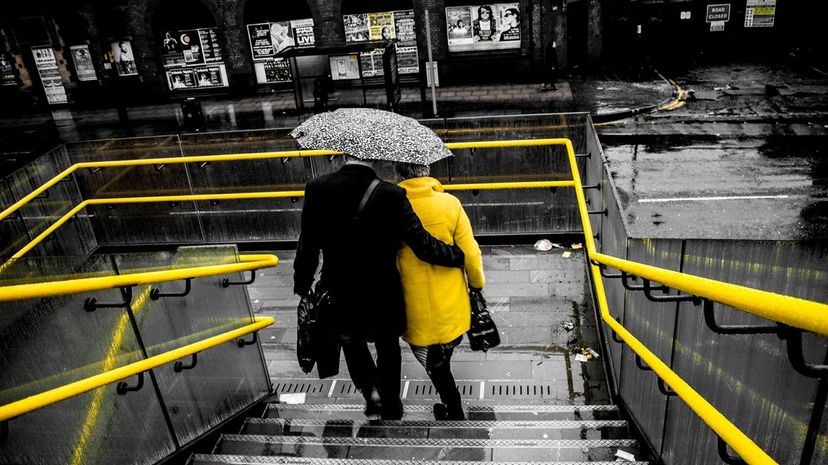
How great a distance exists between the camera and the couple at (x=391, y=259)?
357cm

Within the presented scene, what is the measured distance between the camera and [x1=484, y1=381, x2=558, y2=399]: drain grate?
5203mm

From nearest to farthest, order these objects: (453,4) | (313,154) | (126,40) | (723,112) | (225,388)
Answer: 1. (225,388)
2. (313,154)
3. (723,112)
4. (453,4)
5. (126,40)

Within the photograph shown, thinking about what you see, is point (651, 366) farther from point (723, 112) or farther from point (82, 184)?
point (723, 112)

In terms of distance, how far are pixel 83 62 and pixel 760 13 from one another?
2292cm

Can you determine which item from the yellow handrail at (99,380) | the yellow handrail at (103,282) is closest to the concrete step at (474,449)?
the yellow handrail at (99,380)

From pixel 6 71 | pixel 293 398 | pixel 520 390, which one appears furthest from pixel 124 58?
pixel 520 390

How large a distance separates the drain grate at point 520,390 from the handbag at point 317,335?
1.57m

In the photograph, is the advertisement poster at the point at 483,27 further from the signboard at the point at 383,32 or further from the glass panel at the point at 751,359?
the glass panel at the point at 751,359

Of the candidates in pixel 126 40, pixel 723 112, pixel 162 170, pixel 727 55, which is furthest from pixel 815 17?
pixel 126 40

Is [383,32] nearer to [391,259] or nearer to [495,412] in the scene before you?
[495,412]

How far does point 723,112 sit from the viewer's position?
A: 16.1m

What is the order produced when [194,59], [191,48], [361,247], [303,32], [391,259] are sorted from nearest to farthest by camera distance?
1. [361,247]
2. [391,259]
3. [303,32]
4. [191,48]
5. [194,59]

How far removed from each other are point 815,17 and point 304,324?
22.8 m

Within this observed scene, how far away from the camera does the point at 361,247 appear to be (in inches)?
144
